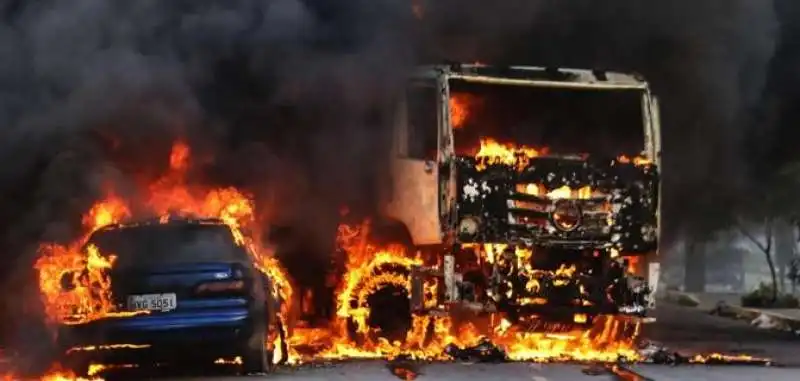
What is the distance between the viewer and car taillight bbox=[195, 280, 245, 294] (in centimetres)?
934

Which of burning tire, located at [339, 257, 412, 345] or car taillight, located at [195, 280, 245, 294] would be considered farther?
burning tire, located at [339, 257, 412, 345]

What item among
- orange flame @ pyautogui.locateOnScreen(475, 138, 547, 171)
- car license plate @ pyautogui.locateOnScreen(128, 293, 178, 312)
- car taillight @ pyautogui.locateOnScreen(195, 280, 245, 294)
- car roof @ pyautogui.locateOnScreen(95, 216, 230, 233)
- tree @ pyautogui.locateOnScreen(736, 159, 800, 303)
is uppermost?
tree @ pyautogui.locateOnScreen(736, 159, 800, 303)

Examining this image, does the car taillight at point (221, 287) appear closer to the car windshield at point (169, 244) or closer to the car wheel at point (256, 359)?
the car windshield at point (169, 244)

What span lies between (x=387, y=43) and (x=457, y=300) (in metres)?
4.06

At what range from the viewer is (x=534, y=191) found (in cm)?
1147

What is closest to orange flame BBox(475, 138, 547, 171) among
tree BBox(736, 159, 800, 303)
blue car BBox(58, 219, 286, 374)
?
blue car BBox(58, 219, 286, 374)

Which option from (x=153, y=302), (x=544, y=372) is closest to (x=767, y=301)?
(x=544, y=372)

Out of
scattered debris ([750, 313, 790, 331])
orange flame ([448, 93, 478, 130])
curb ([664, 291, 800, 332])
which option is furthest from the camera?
scattered debris ([750, 313, 790, 331])

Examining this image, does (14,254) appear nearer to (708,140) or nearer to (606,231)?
(606,231)

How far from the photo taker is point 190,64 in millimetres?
13969

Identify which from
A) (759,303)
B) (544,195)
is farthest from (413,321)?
(759,303)

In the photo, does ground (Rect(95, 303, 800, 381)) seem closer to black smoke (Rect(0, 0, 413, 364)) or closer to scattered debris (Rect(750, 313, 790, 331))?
black smoke (Rect(0, 0, 413, 364))

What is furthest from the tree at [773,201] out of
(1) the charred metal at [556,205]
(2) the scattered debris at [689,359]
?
(1) the charred metal at [556,205]

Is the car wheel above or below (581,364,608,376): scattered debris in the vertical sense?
above
